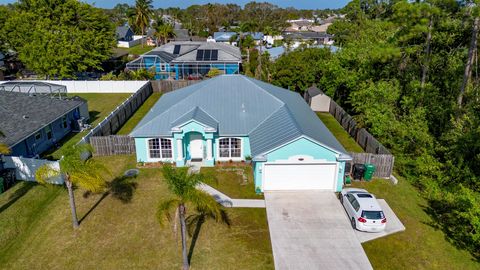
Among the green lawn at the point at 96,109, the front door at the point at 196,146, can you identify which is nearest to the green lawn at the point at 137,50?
the green lawn at the point at 96,109

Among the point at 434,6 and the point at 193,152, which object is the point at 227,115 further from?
the point at 434,6

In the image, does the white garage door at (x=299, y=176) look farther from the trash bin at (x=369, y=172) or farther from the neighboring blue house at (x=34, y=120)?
the neighboring blue house at (x=34, y=120)

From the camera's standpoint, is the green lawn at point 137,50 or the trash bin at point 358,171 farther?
the green lawn at point 137,50

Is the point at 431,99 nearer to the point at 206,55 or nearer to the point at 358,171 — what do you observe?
the point at 358,171

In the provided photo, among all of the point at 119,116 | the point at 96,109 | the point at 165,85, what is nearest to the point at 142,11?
the point at 165,85

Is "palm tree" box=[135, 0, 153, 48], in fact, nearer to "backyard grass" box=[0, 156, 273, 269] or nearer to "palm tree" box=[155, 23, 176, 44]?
"palm tree" box=[155, 23, 176, 44]
